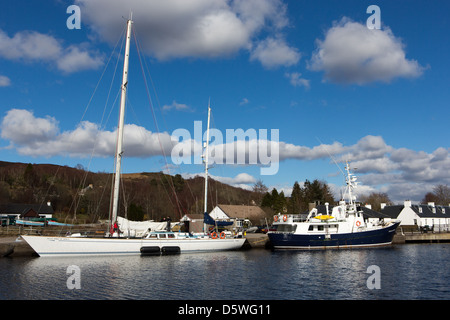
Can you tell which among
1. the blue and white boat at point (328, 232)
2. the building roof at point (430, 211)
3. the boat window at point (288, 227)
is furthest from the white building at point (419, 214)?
the boat window at point (288, 227)

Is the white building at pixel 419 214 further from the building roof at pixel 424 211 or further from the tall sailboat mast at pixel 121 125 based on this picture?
the tall sailboat mast at pixel 121 125

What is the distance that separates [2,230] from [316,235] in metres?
43.1

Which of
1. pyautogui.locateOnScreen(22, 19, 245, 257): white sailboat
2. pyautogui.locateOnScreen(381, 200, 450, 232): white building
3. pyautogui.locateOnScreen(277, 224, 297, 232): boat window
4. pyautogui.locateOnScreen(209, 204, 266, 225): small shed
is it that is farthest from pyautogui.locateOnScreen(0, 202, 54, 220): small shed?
pyautogui.locateOnScreen(381, 200, 450, 232): white building

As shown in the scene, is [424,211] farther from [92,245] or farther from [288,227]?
[92,245]

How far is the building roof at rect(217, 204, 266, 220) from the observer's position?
306ft

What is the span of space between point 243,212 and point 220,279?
71179 millimetres

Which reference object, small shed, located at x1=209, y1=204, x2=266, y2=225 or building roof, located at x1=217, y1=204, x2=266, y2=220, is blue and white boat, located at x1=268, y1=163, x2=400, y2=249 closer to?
small shed, located at x1=209, y1=204, x2=266, y2=225

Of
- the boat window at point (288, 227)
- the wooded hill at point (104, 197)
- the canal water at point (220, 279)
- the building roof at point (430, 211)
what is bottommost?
the canal water at point (220, 279)

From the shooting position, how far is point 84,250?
36062 mm

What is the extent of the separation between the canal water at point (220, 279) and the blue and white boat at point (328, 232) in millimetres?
11852

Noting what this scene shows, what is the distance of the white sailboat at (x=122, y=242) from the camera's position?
35.4 m

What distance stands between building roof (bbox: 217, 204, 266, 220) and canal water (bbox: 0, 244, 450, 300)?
184ft
